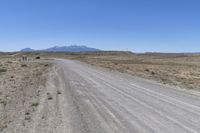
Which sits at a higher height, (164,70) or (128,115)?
(128,115)

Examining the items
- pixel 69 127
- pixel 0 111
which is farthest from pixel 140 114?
pixel 0 111

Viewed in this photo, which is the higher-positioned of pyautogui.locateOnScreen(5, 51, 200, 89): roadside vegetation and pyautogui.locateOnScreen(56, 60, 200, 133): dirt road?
Result: pyautogui.locateOnScreen(56, 60, 200, 133): dirt road

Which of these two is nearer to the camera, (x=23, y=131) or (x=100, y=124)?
(x=23, y=131)

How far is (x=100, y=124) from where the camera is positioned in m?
8.47

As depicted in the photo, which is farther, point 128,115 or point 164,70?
point 164,70

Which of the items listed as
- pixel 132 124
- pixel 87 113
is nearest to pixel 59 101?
pixel 87 113

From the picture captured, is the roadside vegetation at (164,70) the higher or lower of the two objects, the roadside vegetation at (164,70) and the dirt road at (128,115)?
the lower

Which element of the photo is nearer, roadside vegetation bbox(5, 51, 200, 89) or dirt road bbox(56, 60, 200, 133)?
dirt road bbox(56, 60, 200, 133)

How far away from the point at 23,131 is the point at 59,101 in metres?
5.07

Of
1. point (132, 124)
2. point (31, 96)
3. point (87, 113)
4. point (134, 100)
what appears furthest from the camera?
point (31, 96)

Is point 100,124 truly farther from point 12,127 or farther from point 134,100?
point 134,100

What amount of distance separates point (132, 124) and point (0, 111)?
4667 mm

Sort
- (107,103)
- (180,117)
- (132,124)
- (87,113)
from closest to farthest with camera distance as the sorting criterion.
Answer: (132,124)
(180,117)
(87,113)
(107,103)

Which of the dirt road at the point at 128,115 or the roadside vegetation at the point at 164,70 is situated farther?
the roadside vegetation at the point at 164,70
